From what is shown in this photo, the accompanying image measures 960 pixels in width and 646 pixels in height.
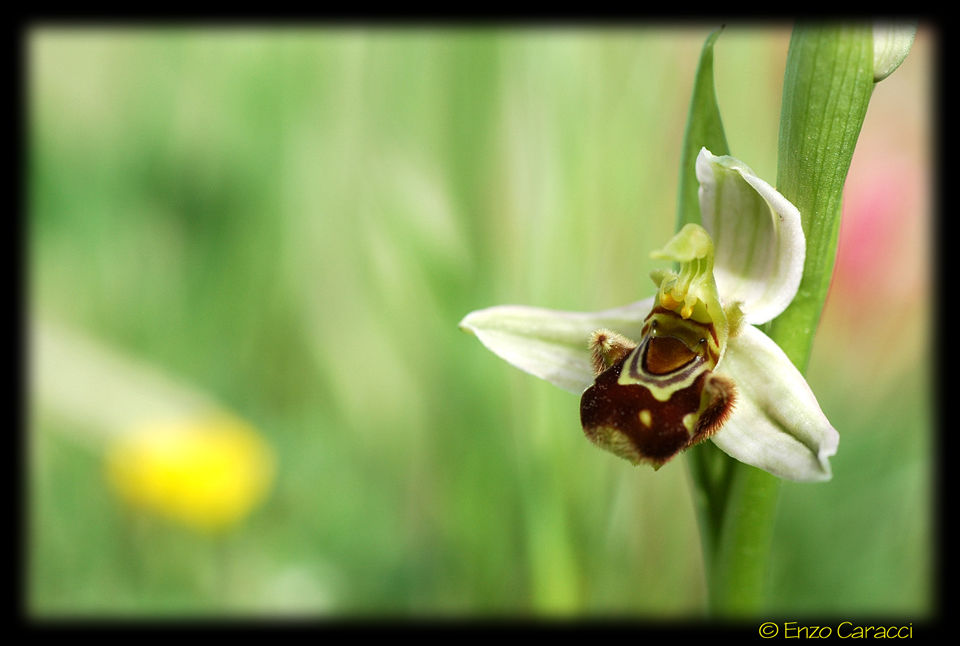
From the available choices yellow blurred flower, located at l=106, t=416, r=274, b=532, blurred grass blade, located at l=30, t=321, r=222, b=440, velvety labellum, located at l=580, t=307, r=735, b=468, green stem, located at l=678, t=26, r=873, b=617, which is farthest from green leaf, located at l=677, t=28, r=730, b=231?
blurred grass blade, located at l=30, t=321, r=222, b=440

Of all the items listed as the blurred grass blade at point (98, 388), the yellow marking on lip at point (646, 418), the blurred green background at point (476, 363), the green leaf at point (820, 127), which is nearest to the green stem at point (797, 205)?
the green leaf at point (820, 127)

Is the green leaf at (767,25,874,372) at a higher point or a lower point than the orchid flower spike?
higher

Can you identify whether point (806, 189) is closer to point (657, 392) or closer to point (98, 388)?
point (657, 392)

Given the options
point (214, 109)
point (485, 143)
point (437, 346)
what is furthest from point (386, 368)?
point (214, 109)

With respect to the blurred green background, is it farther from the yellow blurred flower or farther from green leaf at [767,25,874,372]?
green leaf at [767,25,874,372]

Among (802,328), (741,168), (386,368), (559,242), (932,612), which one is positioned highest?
(741,168)

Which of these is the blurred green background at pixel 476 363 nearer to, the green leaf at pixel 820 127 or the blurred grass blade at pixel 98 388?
the blurred grass blade at pixel 98 388

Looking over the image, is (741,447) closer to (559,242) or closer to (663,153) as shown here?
(559,242)
